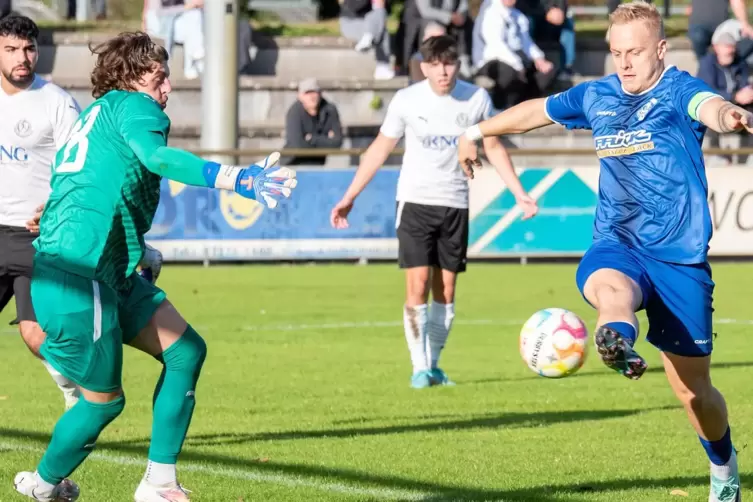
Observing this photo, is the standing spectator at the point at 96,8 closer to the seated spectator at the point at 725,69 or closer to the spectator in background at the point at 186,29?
the spectator in background at the point at 186,29

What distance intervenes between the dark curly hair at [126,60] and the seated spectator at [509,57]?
1692 cm

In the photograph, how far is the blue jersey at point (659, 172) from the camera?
6348 mm

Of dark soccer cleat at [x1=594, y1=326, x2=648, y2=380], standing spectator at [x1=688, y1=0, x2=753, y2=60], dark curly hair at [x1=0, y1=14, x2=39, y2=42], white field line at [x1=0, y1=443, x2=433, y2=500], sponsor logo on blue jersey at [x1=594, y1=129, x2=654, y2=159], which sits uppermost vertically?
standing spectator at [x1=688, y1=0, x2=753, y2=60]

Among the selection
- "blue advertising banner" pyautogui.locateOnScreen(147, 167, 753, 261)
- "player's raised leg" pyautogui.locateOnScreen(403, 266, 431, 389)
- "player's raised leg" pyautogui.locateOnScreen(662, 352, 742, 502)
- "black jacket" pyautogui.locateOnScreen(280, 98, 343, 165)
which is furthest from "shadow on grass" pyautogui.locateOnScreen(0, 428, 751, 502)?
"black jacket" pyautogui.locateOnScreen(280, 98, 343, 165)

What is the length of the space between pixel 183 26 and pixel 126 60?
1835 cm

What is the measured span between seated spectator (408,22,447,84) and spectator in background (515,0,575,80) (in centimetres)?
204

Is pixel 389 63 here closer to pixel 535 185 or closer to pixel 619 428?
pixel 535 185

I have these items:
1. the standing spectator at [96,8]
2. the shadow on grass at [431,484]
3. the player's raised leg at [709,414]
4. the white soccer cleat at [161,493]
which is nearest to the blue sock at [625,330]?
the player's raised leg at [709,414]

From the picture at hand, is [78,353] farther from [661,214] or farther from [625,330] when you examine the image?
[661,214]

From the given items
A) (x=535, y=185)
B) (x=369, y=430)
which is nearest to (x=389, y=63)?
(x=535, y=185)

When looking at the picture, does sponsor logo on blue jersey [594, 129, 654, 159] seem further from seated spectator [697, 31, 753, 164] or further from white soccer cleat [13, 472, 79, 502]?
seated spectator [697, 31, 753, 164]

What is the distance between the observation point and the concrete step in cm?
2500

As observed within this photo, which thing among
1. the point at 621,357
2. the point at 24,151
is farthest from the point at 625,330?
the point at 24,151

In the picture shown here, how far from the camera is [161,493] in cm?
612
